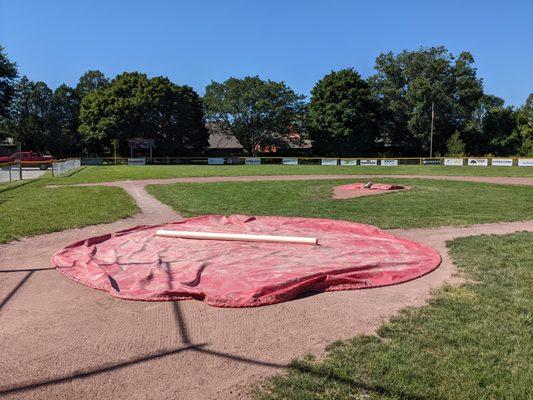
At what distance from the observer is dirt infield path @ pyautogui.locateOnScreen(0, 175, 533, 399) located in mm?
3611

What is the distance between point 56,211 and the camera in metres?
13.6

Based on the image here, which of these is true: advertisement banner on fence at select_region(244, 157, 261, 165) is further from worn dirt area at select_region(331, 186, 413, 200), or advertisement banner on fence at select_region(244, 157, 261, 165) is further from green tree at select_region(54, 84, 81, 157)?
worn dirt area at select_region(331, 186, 413, 200)

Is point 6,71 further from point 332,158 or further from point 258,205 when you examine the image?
point 258,205

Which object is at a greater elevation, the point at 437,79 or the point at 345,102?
the point at 437,79

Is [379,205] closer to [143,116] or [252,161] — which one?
[252,161]

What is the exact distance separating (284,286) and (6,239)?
666 centimetres

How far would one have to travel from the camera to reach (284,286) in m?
5.67

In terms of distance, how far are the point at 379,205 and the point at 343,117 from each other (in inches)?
2029

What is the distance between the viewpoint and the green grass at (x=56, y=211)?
10.6m

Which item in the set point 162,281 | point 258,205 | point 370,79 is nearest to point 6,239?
point 162,281

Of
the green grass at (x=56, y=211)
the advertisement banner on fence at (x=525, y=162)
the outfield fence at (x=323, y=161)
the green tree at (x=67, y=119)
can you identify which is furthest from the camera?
the green tree at (x=67, y=119)

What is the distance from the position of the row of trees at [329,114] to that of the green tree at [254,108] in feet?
0.49

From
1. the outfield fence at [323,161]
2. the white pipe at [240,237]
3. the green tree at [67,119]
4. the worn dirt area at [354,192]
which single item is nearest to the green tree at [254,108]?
the outfield fence at [323,161]

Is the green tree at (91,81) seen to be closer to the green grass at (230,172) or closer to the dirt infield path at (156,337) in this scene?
the green grass at (230,172)
